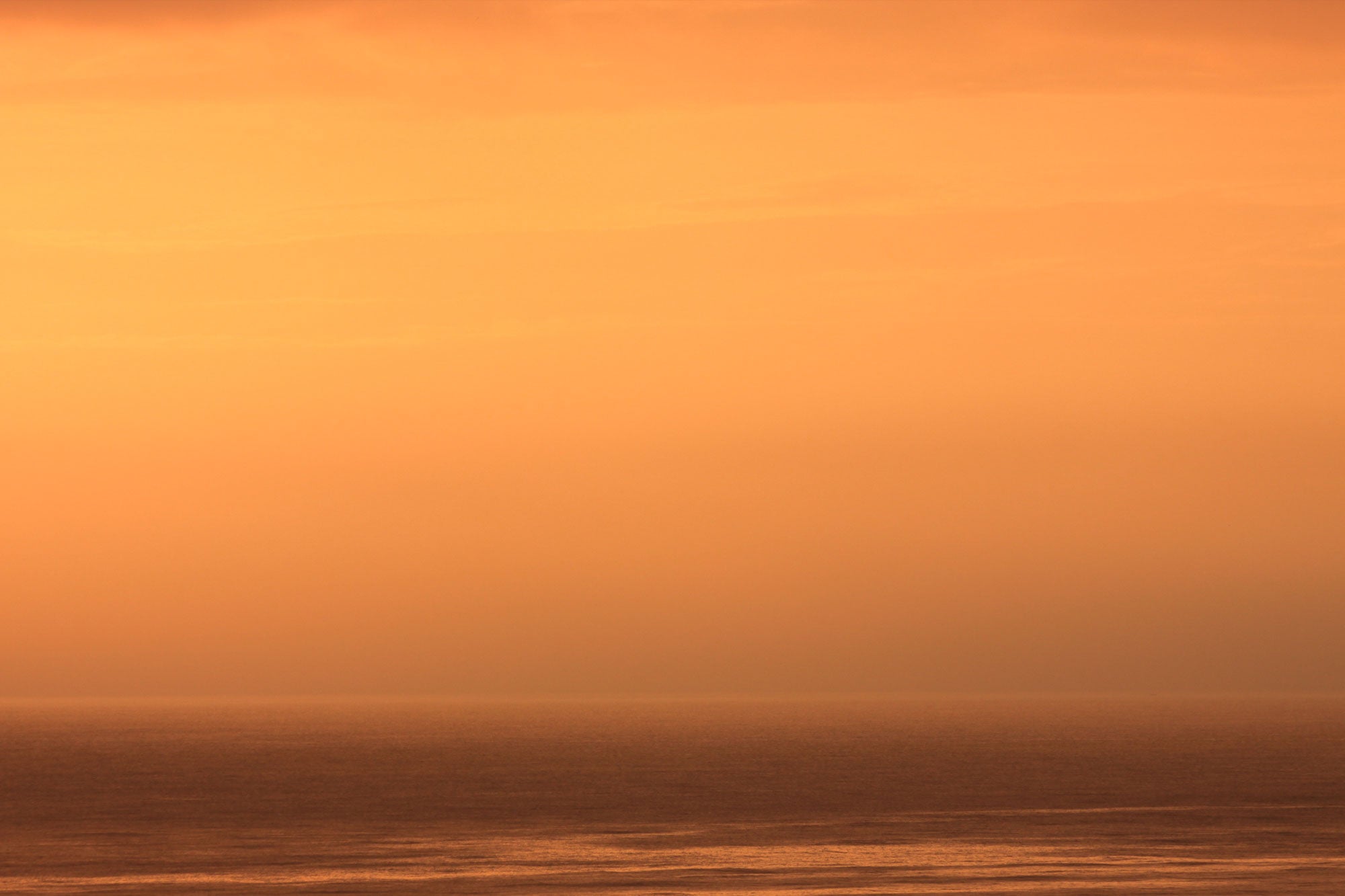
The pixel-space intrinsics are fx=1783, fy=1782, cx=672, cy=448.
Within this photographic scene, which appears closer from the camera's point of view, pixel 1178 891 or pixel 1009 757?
pixel 1178 891

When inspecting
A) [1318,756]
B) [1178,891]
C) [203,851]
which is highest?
[1318,756]

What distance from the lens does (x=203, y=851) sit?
90.2 meters

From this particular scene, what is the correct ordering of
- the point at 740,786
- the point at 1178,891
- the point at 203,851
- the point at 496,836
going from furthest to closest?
the point at 740,786
the point at 496,836
the point at 203,851
the point at 1178,891

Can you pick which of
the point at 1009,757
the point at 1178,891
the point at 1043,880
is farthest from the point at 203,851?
the point at 1009,757

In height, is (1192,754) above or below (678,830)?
above

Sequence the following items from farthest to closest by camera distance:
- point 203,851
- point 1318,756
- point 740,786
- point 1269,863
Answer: point 1318,756
point 740,786
point 203,851
point 1269,863

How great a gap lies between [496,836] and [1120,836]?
110ft

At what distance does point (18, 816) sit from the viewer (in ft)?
361

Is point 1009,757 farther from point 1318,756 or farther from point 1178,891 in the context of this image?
point 1178,891

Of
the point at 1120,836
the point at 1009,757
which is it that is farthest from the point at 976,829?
the point at 1009,757

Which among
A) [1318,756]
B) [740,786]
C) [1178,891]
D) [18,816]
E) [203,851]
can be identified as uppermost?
[1318,756]

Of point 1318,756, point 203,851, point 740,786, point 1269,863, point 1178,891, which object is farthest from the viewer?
point 1318,756

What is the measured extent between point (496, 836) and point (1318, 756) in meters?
115

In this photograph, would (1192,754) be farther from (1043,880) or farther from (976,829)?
(1043,880)
